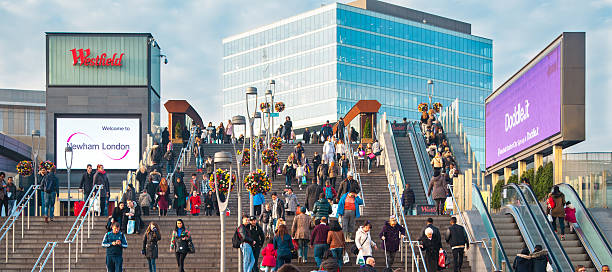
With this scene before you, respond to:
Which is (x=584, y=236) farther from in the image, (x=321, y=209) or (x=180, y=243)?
(x=180, y=243)

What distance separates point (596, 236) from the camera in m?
20.7

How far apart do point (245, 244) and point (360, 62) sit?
301 feet

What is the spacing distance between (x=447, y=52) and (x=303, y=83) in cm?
1968

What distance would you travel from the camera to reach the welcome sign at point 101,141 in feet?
139

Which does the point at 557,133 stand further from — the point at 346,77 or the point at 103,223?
the point at 346,77

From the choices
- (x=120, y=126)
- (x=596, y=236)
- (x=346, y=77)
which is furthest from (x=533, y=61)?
(x=346, y=77)

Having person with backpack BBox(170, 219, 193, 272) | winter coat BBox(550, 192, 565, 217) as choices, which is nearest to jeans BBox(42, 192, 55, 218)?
person with backpack BBox(170, 219, 193, 272)

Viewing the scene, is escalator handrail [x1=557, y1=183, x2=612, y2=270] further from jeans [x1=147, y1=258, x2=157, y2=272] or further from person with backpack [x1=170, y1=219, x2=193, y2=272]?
jeans [x1=147, y1=258, x2=157, y2=272]

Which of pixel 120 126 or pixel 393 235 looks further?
pixel 120 126

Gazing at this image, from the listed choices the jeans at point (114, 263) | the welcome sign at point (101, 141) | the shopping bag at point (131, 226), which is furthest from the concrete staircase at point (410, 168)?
the jeans at point (114, 263)

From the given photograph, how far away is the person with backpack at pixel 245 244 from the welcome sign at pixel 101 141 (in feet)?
76.9

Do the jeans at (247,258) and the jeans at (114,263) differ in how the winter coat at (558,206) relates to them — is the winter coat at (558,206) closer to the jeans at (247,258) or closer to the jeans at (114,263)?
the jeans at (247,258)

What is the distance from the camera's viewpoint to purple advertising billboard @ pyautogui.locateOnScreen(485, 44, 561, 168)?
81.4 feet

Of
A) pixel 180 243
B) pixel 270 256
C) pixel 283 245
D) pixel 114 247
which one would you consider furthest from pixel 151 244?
pixel 283 245
